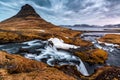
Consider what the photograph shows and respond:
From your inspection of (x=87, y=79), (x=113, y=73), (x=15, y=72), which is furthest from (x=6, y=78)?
(x=113, y=73)

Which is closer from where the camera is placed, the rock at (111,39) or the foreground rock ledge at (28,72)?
the foreground rock ledge at (28,72)

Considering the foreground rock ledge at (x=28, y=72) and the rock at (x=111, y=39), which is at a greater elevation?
the foreground rock ledge at (x=28, y=72)

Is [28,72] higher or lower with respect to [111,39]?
higher

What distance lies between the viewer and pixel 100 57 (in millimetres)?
63531

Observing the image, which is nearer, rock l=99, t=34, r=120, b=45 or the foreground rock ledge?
the foreground rock ledge

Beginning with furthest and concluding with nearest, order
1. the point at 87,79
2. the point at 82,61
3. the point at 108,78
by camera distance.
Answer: the point at 82,61 < the point at 87,79 < the point at 108,78

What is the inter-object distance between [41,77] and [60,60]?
2159cm

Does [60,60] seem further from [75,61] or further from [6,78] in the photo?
[6,78]

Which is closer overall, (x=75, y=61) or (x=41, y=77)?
(x=41, y=77)

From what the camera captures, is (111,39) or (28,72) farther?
(111,39)

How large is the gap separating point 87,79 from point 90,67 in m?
15.2

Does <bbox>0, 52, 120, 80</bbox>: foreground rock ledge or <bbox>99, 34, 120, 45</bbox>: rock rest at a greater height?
<bbox>0, 52, 120, 80</bbox>: foreground rock ledge

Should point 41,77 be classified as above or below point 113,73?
above

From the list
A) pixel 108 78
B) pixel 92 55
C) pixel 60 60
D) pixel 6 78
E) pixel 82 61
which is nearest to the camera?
pixel 6 78
